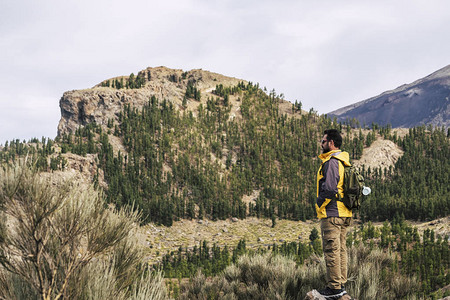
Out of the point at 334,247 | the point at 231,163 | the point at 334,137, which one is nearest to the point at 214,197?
the point at 231,163

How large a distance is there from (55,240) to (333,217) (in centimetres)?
445

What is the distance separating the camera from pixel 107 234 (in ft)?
16.2

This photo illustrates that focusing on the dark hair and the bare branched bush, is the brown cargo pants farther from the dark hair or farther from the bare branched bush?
the bare branched bush

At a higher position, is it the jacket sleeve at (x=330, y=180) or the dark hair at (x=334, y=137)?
the dark hair at (x=334, y=137)

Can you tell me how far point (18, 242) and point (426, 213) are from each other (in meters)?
37.5

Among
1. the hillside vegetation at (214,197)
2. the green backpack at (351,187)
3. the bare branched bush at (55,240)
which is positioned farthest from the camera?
the hillside vegetation at (214,197)

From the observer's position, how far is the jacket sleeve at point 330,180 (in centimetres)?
434

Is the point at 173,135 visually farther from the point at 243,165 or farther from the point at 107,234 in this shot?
the point at 107,234

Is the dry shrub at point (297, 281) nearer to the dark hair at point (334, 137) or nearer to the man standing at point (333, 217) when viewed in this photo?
the man standing at point (333, 217)

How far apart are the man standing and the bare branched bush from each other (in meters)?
2.67

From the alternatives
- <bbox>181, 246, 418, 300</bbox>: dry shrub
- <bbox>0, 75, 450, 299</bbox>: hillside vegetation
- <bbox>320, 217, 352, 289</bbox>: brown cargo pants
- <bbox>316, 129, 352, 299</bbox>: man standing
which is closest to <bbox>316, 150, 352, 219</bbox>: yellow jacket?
<bbox>316, 129, 352, 299</bbox>: man standing

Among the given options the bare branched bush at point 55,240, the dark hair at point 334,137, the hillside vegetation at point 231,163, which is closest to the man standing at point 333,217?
the dark hair at point 334,137

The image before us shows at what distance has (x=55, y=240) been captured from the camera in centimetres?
487

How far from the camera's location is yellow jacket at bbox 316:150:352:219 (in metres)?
4.37
